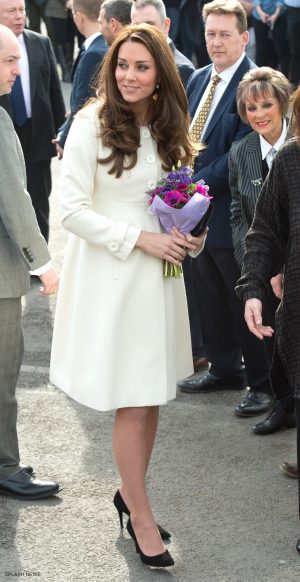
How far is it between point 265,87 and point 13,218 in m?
1.56

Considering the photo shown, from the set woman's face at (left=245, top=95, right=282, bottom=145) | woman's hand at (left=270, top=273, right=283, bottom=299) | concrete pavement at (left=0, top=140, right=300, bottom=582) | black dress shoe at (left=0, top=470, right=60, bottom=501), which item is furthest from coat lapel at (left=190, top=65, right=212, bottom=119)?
black dress shoe at (left=0, top=470, right=60, bottom=501)

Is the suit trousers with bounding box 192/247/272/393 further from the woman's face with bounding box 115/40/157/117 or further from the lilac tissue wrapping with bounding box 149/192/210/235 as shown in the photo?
the woman's face with bounding box 115/40/157/117

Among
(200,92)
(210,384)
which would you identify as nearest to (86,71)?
(200,92)

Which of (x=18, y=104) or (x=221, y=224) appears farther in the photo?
(x=18, y=104)

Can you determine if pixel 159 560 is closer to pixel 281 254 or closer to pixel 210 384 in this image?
pixel 281 254

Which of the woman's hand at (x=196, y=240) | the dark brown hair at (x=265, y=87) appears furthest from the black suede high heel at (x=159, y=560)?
the dark brown hair at (x=265, y=87)

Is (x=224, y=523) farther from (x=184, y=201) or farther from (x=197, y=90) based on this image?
(x=197, y=90)

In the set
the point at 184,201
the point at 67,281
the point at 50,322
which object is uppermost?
the point at 184,201

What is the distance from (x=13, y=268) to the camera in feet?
16.3

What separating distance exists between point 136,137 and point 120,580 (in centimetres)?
169

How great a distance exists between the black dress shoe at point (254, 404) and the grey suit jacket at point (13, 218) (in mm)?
1748

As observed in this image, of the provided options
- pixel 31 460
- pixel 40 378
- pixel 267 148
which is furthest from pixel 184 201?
pixel 40 378

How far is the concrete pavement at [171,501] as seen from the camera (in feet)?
15.2

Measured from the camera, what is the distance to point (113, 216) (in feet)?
15.0
